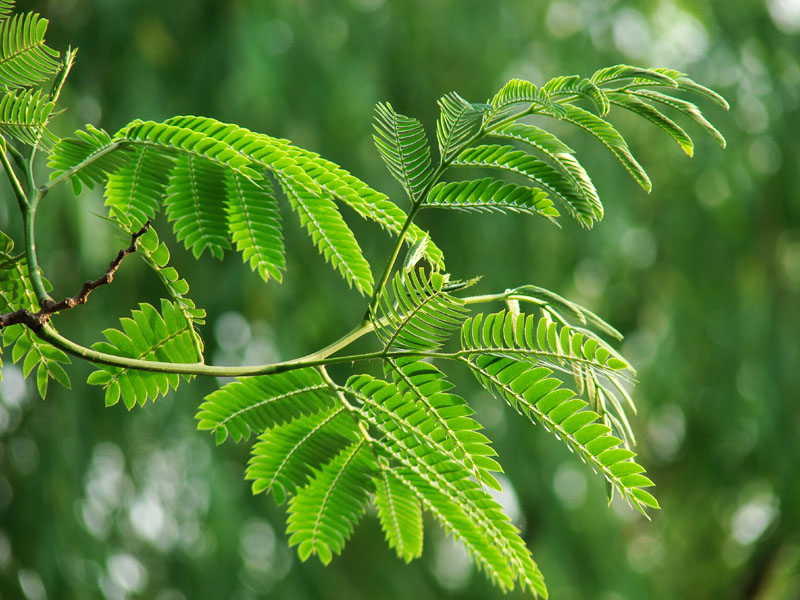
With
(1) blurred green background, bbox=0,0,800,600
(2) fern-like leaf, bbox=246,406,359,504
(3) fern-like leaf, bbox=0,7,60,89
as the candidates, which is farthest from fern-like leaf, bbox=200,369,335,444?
(1) blurred green background, bbox=0,0,800,600

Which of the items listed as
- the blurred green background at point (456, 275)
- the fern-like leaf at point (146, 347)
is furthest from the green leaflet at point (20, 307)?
the blurred green background at point (456, 275)

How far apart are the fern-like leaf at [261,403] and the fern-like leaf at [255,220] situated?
131 millimetres

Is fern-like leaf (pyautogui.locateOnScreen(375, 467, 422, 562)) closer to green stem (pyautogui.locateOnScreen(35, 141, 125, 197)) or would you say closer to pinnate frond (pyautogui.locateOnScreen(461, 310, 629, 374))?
pinnate frond (pyautogui.locateOnScreen(461, 310, 629, 374))

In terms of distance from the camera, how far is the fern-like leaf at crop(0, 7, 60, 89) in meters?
0.71

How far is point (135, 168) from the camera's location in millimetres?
792

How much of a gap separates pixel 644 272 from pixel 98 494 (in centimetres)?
312

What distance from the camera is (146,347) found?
73 centimetres

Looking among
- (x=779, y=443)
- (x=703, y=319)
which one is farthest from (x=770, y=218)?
(x=779, y=443)

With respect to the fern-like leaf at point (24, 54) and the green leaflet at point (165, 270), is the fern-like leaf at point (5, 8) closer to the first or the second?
the fern-like leaf at point (24, 54)

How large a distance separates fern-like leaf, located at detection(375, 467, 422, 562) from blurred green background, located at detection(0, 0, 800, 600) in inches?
94.8

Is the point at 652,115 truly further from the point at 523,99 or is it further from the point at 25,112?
the point at 25,112

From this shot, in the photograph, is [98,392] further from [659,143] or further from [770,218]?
[770,218]

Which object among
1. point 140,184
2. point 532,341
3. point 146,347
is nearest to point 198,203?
point 140,184

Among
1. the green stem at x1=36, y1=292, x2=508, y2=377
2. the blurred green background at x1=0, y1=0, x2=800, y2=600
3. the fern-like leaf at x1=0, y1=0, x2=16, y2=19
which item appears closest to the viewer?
the green stem at x1=36, y1=292, x2=508, y2=377
